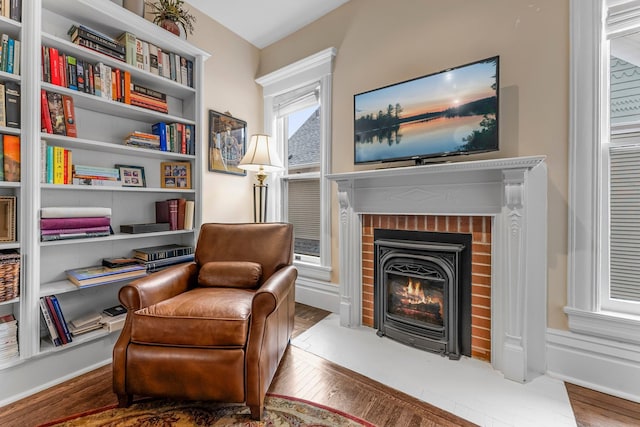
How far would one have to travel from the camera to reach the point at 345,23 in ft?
8.62

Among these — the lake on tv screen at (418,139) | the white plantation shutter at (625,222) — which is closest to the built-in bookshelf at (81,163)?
the lake on tv screen at (418,139)

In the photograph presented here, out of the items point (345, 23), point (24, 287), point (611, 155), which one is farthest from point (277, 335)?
point (345, 23)

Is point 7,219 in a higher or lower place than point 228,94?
lower

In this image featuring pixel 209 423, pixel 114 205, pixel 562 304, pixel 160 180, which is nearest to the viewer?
pixel 209 423

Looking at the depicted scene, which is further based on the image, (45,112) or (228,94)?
(228,94)

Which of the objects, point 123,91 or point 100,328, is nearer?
point 100,328

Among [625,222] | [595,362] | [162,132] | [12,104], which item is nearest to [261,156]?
[162,132]

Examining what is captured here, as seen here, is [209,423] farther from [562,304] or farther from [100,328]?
[562,304]

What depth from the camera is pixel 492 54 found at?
1892 millimetres

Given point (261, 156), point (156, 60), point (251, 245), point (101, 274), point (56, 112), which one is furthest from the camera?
point (261, 156)

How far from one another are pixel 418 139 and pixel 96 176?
88.1 inches

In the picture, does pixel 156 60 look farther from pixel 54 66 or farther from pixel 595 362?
pixel 595 362

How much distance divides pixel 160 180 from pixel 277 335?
168 centimetres

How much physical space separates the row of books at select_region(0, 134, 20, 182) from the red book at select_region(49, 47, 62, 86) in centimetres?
41
